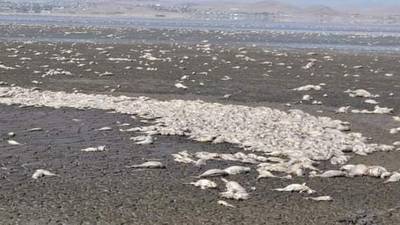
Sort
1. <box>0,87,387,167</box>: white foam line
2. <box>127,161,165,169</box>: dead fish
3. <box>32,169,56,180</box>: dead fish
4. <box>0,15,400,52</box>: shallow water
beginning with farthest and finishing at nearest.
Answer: <box>0,15,400,52</box>: shallow water < <box>0,87,387,167</box>: white foam line < <box>127,161,165,169</box>: dead fish < <box>32,169,56,180</box>: dead fish

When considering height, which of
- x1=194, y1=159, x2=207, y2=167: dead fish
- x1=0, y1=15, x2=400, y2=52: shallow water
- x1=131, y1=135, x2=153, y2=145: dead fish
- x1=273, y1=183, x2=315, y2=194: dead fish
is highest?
x1=273, y1=183, x2=315, y2=194: dead fish

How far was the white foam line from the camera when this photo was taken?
1196 cm

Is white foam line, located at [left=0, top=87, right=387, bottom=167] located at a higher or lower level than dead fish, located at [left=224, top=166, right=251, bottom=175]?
lower

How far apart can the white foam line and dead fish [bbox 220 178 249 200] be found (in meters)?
2.05

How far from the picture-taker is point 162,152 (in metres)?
11.4

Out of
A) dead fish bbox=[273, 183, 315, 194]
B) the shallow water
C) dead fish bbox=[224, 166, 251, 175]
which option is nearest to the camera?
dead fish bbox=[273, 183, 315, 194]

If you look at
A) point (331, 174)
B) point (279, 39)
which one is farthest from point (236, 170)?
point (279, 39)

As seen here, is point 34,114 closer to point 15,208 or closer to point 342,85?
point 15,208

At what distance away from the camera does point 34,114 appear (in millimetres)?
14586

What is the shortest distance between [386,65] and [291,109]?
49.4 ft

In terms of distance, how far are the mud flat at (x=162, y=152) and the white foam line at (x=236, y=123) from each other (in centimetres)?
26

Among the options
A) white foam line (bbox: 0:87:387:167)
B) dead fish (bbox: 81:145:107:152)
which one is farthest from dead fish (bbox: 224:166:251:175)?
dead fish (bbox: 81:145:107:152)

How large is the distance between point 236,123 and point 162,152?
295 cm

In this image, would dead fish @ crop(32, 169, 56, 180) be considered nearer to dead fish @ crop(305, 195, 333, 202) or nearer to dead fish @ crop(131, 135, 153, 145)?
dead fish @ crop(131, 135, 153, 145)
